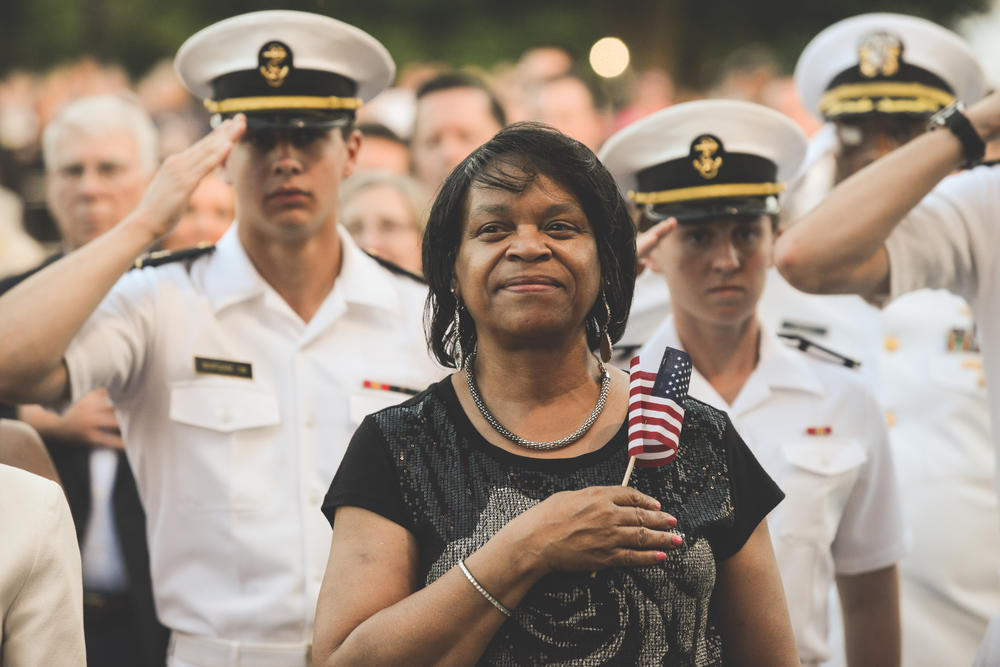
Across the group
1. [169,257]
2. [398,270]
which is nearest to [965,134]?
[398,270]

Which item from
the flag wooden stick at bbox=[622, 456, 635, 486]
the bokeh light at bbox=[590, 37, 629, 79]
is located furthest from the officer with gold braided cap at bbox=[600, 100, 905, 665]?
the bokeh light at bbox=[590, 37, 629, 79]

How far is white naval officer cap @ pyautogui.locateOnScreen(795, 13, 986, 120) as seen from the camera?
442cm

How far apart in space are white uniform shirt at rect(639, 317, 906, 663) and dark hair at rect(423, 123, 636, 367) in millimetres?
1018

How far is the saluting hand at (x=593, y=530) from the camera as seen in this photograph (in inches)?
88.4

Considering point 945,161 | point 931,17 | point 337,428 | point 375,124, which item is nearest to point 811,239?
point 945,161

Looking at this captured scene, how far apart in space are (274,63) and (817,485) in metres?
1.96

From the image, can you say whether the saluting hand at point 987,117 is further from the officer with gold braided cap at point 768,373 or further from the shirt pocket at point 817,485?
the shirt pocket at point 817,485

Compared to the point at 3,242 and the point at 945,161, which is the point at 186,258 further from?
the point at 3,242

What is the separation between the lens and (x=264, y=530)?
3.62 meters

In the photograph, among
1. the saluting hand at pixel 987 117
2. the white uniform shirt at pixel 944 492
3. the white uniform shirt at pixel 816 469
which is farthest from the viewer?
the white uniform shirt at pixel 944 492

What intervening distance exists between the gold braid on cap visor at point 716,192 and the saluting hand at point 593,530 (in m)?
1.61

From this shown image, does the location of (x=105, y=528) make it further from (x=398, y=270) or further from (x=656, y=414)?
(x=656, y=414)

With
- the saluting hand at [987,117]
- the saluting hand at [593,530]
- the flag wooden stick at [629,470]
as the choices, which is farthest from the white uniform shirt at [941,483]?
the saluting hand at [593,530]

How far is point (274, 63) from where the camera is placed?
3879mm
